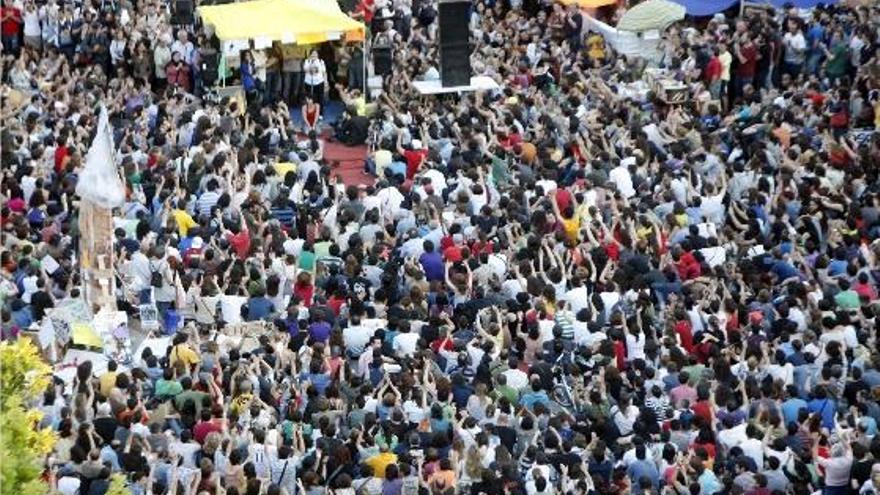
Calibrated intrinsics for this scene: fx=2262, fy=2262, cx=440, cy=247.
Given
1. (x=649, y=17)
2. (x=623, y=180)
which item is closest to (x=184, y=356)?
(x=623, y=180)

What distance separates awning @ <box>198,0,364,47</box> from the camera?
3142 centimetres

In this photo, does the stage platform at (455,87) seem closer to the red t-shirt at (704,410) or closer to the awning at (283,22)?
the awning at (283,22)

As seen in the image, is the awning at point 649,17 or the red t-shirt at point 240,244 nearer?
the red t-shirt at point 240,244

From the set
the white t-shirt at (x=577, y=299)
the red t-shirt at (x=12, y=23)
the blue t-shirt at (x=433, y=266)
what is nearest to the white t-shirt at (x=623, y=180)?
the blue t-shirt at (x=433, y=266)

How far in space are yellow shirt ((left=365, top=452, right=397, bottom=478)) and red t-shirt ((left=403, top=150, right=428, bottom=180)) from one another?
848cm

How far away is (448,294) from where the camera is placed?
23.7 m

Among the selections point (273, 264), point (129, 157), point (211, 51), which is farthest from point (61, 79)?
point (273, 264)

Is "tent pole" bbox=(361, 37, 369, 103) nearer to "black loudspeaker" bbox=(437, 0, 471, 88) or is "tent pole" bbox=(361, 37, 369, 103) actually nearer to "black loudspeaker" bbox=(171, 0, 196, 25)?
"black loudspeaker" bbox=(437, 0, 471, 88)

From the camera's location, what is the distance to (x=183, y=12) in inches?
1313

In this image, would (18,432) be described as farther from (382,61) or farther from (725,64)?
(725,64)

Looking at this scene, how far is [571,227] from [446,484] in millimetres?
6749

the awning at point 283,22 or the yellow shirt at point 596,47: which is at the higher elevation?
the awning at point 283,22

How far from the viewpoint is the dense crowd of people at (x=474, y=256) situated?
65.1 ft

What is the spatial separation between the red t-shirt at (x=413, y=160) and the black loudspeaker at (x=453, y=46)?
362 centimetres
